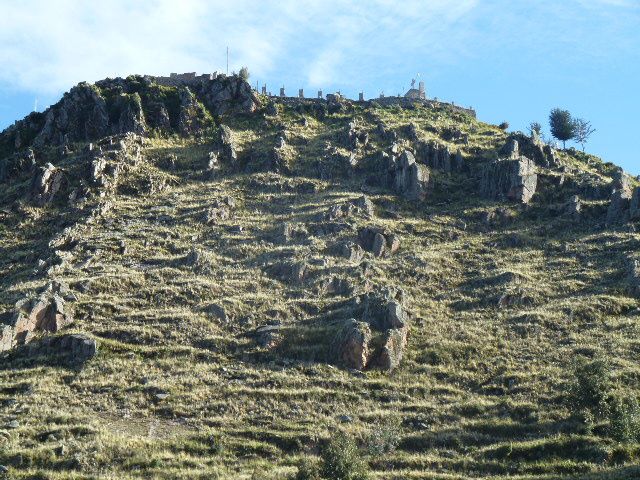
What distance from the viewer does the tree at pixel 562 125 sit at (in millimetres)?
96375

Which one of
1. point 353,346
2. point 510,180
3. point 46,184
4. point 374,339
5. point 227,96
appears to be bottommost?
point 353,346

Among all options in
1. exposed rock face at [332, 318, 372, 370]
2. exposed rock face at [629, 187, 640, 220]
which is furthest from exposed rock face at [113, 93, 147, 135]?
exposed rock face at [629, 187, 640, 220]

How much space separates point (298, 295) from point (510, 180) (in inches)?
1084

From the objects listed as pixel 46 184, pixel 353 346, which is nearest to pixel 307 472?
pixel 353 346

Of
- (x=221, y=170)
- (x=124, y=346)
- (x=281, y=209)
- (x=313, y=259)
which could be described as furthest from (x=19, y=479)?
A: (x=221, y=170)

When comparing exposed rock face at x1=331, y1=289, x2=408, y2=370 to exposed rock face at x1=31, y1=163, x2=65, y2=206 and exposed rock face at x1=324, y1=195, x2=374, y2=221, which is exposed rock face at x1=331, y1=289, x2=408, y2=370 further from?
exposed rock face at x1=31, y1=163, x2=65, y2=206

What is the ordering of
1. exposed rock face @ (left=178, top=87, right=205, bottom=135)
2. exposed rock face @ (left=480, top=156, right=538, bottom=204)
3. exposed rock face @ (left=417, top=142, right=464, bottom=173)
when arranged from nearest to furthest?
exposed rock face @ (left=480, top=156, right=538, bottom=204)
exposed rock face @ (left=417, top=142, right=464, bottom=173)
exposed rock face @ (left=178, top=87, right=205, bottom=135)

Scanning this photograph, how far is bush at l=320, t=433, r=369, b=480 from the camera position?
30156mm

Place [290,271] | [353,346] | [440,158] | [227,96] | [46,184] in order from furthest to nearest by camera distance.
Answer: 1. [227,96]
2. [440,158]
3. [46,184]
4. [290,271]
5. [353,346]

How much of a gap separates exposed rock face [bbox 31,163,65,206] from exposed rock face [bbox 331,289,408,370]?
118ft

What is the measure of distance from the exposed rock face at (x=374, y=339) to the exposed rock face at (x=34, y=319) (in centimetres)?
→ 1798

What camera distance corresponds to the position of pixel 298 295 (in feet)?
174

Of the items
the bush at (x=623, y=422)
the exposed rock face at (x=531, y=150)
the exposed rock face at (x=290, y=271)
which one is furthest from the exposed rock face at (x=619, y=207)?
the bush at (x=623, y=422)

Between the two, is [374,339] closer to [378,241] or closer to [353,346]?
[353,346]
